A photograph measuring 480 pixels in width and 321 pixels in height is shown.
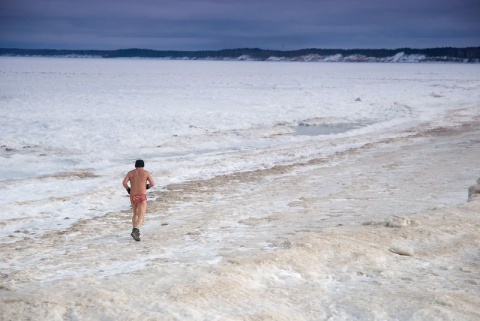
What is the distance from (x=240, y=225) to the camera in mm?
9805

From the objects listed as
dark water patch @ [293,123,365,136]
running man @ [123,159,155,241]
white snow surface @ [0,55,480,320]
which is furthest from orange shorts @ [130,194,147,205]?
dark water patch @ [293,123,365,136]

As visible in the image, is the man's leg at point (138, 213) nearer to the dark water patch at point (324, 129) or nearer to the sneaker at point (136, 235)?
the sneaker at point (136, 235)

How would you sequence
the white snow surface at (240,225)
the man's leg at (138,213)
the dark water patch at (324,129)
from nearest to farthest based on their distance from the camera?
the white snow surface at (240,225) → the man's leg at (138,213) → the dark water patch at (324,129)

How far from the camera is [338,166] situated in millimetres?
16156

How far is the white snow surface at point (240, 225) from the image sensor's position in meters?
6.18

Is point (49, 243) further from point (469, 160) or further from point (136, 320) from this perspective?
point (469, 160)

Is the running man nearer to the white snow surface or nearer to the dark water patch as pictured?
the white snow surface

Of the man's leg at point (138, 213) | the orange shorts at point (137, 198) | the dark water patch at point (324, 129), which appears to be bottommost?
the dark water patch at point (324, 129)

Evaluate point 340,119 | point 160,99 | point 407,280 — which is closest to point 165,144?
point 340,119

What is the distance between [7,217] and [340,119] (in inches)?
810

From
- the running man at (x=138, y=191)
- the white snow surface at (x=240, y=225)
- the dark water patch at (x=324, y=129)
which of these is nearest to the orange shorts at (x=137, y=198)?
the running man at (x=138, y=191)

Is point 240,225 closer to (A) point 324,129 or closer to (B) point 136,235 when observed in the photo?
(B) point 136,235

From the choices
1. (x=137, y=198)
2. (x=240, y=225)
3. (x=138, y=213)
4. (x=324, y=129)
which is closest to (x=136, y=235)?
(x=138, y=213)

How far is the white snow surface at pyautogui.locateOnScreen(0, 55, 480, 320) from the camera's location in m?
6.18
